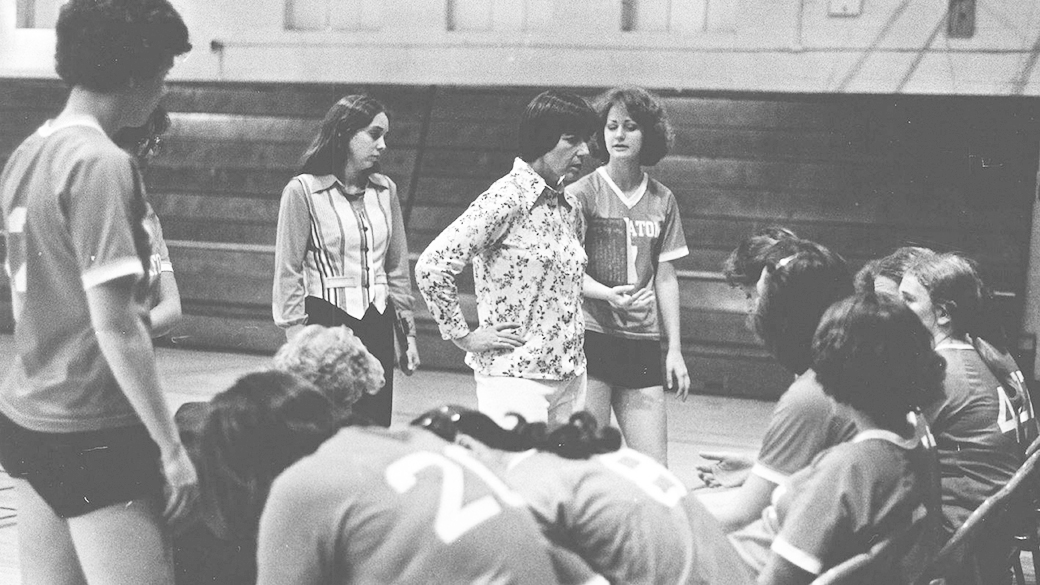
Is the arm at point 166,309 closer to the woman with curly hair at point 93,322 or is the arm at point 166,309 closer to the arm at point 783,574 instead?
the woman with curly hair at point 93,322

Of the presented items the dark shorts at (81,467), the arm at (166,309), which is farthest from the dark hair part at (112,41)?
the arm at (166,309)

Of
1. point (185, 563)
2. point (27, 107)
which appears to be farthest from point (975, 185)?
point (27, 107)

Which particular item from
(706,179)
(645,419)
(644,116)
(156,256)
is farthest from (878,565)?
(706,179)

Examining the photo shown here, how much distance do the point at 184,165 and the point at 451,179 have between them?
2559 mm

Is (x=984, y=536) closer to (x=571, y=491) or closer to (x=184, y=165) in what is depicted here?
(x=571, y=491)

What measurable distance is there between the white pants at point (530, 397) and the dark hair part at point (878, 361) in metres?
1.47

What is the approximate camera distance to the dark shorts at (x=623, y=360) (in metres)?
4.00

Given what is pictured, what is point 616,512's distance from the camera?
1884 mm

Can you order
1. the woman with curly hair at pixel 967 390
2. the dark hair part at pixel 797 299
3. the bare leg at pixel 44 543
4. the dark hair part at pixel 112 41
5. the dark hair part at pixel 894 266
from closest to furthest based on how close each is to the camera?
the dark hair part at pixel 112 41 → the bare leg at pixel 44 543 → the dark hair part at pixel 797 299 → the woman with curly hair at pixel 967 390 → the dark hair part at pixel 894 266

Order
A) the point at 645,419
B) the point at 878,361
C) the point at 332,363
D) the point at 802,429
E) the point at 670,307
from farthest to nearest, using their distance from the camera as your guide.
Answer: the point at 670,307 → the point at 645,419 → the point at 332,363 → the point at 802,429 → the point at 878,361

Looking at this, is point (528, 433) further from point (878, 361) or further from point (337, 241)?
point (337, 241)

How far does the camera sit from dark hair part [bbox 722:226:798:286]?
2926 millimetres

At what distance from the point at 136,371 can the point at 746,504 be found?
4.18 feet

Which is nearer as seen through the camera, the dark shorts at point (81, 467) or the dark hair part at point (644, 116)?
the dark shorts at point (81, 467)
